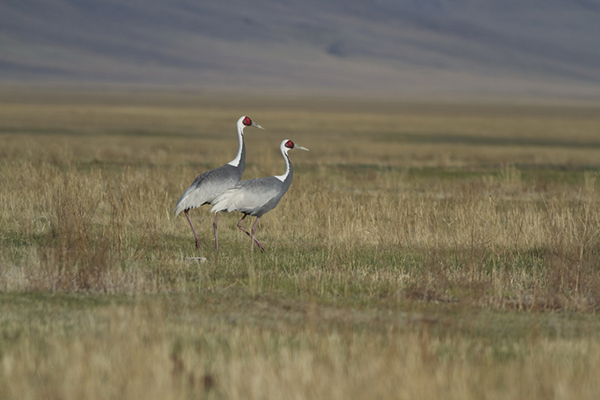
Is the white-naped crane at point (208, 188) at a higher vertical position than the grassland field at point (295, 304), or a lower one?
higher

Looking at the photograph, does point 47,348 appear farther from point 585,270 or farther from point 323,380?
point 585,270

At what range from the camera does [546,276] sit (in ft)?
40.2

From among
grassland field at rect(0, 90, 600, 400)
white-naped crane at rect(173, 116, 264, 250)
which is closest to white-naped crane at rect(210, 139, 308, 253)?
white-naped crane at rect(173, 116, 264, 250)

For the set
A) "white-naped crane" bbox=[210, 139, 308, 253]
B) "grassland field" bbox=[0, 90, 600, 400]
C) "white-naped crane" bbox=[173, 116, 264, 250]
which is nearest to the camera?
"grassland field" bbox=[0, 90, 600, 400]

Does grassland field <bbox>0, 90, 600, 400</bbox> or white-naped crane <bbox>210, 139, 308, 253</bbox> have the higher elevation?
white-naped crane <bbox>210, 139, 308, 253</bbox>

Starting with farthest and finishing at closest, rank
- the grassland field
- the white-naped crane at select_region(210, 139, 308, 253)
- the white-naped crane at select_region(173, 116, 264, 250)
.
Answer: the white-naped crane at select_region(173, 116, 264, 250) < the white-naped crane at select_region(210, 139, 308, 253) < the grassland field

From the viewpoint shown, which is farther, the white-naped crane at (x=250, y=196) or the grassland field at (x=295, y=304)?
the white-naped crane at (x=250, y=196)

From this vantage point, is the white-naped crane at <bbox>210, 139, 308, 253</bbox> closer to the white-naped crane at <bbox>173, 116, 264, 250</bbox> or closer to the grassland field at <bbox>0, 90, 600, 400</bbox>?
the white-naped crane at <bbox>173, 116, 264, 250</bbox>

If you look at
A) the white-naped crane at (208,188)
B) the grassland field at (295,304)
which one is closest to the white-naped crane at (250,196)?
the white-naped crane at (208,188)

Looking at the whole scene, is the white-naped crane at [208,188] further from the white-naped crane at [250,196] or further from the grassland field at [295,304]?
Answer: the grassland field at [295,304]

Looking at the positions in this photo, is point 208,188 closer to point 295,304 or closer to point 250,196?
point 250,196

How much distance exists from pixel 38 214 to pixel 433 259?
8.63 meters

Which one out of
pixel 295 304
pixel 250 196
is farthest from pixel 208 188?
pixel 295 304

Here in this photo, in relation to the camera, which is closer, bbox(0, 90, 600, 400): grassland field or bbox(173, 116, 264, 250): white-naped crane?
bbox(0, 90, 600, 400): grassland field
